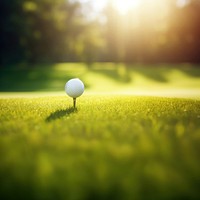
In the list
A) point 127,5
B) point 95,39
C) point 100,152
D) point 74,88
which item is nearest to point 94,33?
point 95,39

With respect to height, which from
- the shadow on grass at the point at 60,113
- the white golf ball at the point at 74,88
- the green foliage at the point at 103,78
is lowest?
the shadow on grass at the point at 60,113

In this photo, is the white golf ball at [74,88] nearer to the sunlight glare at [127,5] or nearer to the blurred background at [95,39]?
the blurred background at [95,39]

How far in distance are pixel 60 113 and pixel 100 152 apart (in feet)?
14.1

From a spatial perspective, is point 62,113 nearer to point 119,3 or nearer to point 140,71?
point 140,71

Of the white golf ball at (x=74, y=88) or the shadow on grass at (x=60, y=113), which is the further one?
the white golf ball at (x=74, y=88)

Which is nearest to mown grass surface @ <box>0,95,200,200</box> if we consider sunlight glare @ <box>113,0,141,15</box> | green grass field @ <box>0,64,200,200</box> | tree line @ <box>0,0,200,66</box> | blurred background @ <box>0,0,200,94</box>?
green grass field @ <box>0,64,200,200</box>

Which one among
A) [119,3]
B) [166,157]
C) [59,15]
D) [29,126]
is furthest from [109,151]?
[119,3]

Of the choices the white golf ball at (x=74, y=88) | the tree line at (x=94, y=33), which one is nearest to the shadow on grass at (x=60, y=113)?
the white golf ball at (x=74, y=88)

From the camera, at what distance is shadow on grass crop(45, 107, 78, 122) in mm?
8758

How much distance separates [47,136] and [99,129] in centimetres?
134

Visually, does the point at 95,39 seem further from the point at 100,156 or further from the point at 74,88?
the point at 100,156

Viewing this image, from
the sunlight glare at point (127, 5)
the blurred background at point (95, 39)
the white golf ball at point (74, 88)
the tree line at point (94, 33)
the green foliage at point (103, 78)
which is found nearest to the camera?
the white golf ball at point (74, 88)

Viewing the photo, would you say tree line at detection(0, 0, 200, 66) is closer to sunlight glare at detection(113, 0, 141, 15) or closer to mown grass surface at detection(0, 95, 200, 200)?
sunlight glare at detection(113, 0, 141, 15)

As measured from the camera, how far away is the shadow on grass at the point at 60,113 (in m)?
8.76
